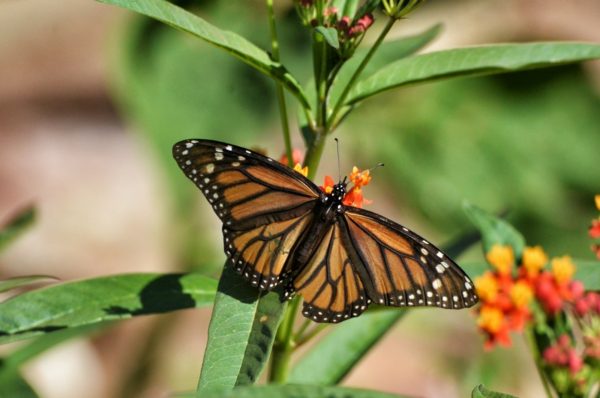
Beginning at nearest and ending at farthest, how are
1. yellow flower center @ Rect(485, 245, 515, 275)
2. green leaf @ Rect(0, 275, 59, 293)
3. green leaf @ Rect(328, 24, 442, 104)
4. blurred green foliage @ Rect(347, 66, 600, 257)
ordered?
green leaf @ Rect(0, 275, 59, 293), yellow flower center @ Rect(485, 245, 515, 275), green leaf @ Rect(328, 24, 442, 104), blurred green foliage @ Rect(347, 66, 600, 257)

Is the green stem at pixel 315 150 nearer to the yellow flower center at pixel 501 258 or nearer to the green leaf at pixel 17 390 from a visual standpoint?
the yellow flower center at pixel 501 258

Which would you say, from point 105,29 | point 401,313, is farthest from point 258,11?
point 401,313

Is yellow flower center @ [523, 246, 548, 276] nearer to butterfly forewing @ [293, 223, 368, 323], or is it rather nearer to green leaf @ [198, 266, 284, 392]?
butterfly forewing @ [293, 223, 368, 323]

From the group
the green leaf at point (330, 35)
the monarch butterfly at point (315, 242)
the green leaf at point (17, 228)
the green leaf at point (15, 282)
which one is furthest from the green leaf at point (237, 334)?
the green leaf at point (17, 228)

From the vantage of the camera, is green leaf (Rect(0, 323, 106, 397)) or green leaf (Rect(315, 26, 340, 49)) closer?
green leaf (Rect(315, 26, 340, 49))

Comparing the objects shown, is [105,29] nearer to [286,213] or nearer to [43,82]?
[43,82]

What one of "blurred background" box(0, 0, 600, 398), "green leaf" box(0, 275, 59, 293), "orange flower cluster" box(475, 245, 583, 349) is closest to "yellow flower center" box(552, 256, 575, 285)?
"orange flower cluster" box(475, 245, 583, 349)
